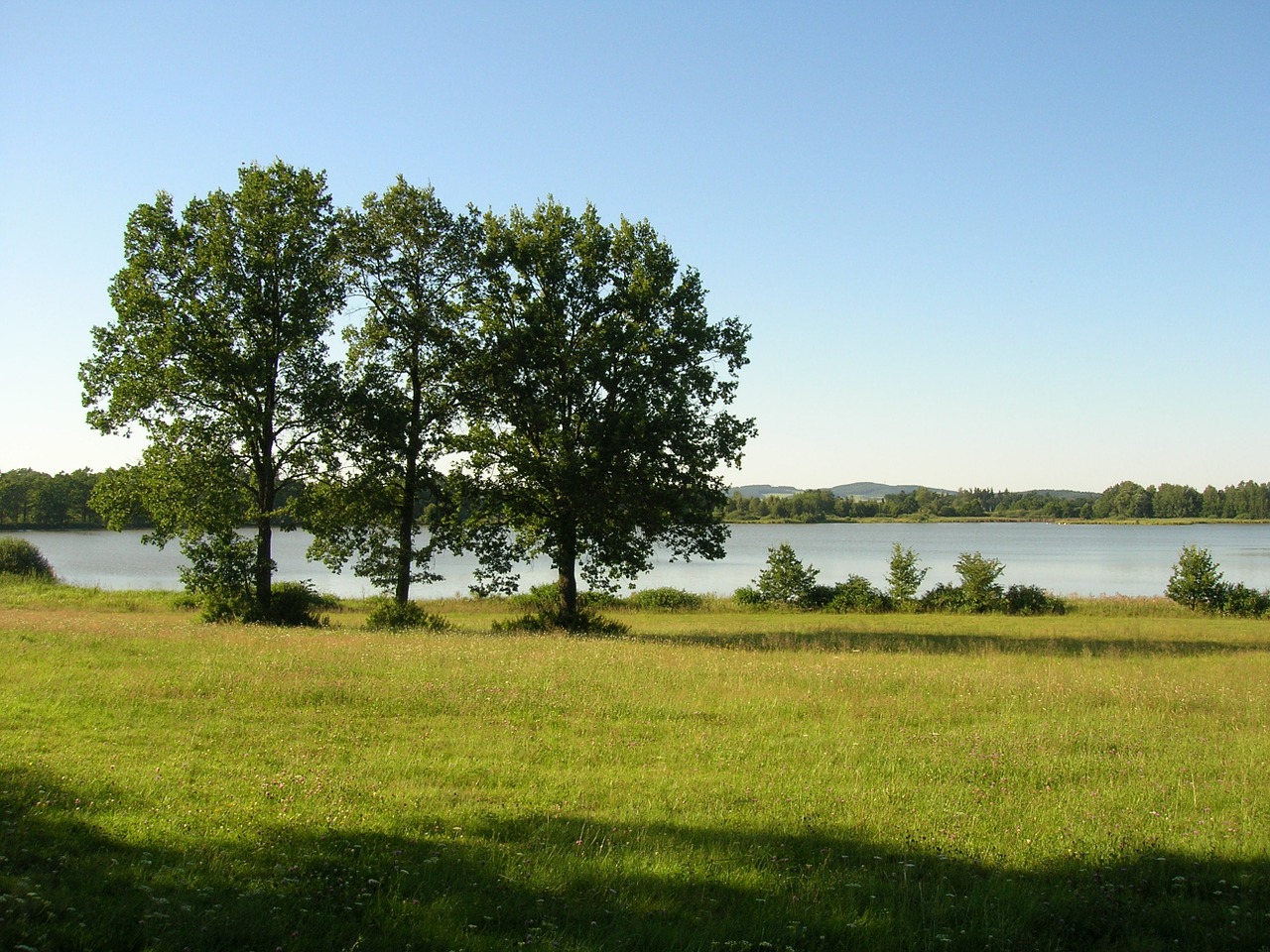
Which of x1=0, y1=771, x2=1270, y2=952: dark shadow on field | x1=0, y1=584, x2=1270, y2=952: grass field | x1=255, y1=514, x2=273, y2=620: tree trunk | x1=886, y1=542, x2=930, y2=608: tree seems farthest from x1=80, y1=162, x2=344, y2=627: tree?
x1=886, y1=542, x2=930, y2=608: tree

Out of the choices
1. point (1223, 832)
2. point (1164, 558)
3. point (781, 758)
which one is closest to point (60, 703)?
point (781, 758)

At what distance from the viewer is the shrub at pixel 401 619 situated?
25681mm

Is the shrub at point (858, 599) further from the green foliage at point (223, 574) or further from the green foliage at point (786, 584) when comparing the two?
the green foliage at point (223, 574)

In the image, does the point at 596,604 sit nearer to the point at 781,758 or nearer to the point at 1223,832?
the point at 781,758

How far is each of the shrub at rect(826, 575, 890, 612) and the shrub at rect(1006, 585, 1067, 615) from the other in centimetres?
530

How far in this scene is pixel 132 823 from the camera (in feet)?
21.6

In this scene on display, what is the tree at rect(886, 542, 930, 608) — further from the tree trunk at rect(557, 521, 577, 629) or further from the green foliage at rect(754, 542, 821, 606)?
the tree trunk at rect(557, 521, 577, 629)

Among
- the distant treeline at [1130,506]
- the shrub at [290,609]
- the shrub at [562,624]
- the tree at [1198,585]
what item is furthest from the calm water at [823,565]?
the distant treeline at [1130,506]

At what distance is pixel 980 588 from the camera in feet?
129

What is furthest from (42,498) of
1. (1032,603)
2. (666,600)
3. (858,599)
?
(1032,603)

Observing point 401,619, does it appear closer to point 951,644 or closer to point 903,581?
point 951,644

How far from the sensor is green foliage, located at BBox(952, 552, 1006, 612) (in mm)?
39156

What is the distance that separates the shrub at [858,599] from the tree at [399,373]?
20.6m

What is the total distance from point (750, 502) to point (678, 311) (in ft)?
476
